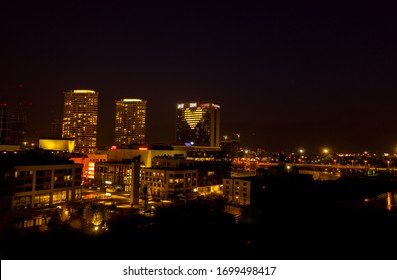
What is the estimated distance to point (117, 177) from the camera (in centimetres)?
2181

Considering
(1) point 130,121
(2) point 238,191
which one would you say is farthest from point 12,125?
(2) point 238,191

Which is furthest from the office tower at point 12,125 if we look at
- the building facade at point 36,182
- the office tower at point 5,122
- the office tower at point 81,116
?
the building facade at point 36,182

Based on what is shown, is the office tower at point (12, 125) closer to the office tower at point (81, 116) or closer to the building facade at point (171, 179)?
the office tower at point (81, 116)

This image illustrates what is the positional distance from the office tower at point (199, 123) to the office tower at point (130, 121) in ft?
→ 32.9

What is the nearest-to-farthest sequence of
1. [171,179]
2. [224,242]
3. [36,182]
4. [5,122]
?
[224,242]
[36,182]
[171,179]
[5,122]

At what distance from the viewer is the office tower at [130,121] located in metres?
61.8

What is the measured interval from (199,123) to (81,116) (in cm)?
2242

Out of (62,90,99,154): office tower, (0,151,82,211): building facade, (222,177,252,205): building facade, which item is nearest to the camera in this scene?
(0,151,82,211): building facade

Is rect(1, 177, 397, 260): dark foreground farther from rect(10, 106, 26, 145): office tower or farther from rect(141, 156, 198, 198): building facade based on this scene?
rect(10, 106, 26, 145): office tower

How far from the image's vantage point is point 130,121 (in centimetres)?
6181

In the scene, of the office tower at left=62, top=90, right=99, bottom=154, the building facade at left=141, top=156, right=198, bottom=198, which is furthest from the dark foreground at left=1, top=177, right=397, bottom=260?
the office tower at left=62, top=90, right=99, bottom=154

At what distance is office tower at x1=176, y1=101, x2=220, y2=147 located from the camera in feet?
172

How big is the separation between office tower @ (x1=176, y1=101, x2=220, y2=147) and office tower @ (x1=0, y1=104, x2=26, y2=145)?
2489 cm

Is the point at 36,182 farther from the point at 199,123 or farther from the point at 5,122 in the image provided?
the point at 199,123
